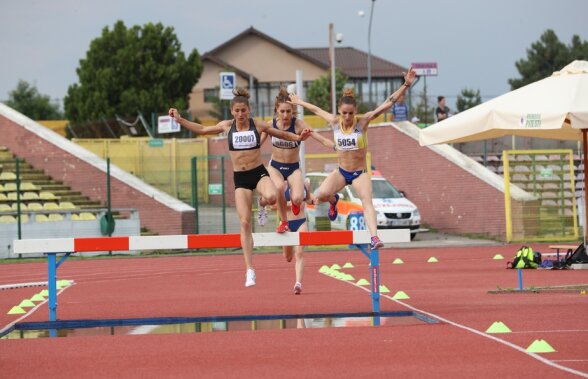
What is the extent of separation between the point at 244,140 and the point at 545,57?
8145 cm

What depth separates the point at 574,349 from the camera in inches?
370

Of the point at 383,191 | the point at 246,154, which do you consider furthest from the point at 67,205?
the point at 246,154

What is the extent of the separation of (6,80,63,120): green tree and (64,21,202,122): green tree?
17815 mm

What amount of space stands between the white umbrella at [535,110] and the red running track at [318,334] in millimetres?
2359

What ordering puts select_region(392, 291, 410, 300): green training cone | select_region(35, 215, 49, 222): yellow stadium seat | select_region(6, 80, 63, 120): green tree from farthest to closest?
1. select_region(6, 80, 63, 120): green tree
2. select_region(35, 215, 49, 222): yellow stadium seat
3. select_region(392, 291, 410, 300): green training cone

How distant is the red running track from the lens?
8.82 meters

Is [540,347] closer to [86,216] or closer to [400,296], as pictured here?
[400,296]

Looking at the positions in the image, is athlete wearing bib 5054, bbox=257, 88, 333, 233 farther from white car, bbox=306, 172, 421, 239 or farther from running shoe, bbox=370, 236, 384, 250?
white car, bbox=306, 172, 421, 239

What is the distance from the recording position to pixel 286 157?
14.5 metres

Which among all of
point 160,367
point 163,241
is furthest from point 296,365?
point 163,241

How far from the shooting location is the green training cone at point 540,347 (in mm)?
9308

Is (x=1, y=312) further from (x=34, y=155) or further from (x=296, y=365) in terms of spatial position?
(x=34, y=155)

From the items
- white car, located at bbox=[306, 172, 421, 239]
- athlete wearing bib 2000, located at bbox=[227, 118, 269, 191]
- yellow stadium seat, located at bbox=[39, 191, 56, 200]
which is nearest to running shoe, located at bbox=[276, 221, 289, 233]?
athlete wearing bib 2000, located at bbox=[227, 118, 269, 191]

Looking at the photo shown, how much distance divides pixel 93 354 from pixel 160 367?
3.91 ft
